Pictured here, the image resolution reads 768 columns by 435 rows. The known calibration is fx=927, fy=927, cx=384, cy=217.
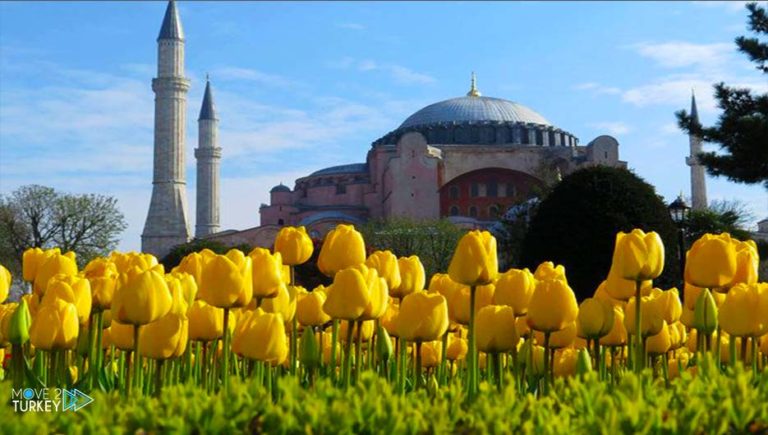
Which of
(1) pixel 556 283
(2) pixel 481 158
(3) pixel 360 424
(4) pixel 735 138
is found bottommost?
(3) pixel 360 424

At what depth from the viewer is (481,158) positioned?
46.3m

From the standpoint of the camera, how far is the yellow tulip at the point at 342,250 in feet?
10.8

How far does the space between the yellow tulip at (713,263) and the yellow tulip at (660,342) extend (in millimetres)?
408

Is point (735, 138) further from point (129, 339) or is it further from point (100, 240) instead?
point (100, 240)

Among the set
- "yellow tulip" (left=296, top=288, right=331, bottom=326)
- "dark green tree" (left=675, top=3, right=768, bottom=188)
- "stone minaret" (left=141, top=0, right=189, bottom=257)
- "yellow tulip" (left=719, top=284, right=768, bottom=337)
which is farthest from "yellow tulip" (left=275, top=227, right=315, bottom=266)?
"stone minaret" (left=141, top=0, right=189, bottom=257)

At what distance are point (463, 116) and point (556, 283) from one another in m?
48.8

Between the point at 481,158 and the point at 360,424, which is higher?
the point at 481,158

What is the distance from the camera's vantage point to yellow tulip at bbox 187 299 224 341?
3041mm

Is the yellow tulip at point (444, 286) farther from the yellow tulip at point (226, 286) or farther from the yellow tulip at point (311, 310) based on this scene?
the yellow tulip at point (226, 286)

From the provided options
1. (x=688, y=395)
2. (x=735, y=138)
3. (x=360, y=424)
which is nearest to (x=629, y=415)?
(x=688, y=395)

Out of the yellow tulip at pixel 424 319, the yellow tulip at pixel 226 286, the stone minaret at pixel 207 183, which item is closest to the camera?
the yellow tulip at pixel 226 286

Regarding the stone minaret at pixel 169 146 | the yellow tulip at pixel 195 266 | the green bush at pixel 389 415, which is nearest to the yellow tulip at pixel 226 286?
the yellow tulip at pixel 195 266

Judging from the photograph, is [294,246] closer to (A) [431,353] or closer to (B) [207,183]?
(A) [431,353]

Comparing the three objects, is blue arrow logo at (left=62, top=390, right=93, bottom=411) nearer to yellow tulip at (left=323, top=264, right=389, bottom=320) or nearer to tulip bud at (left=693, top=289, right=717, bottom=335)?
yellow tulip at (left=323, top=264, right=389, bottom=320)
